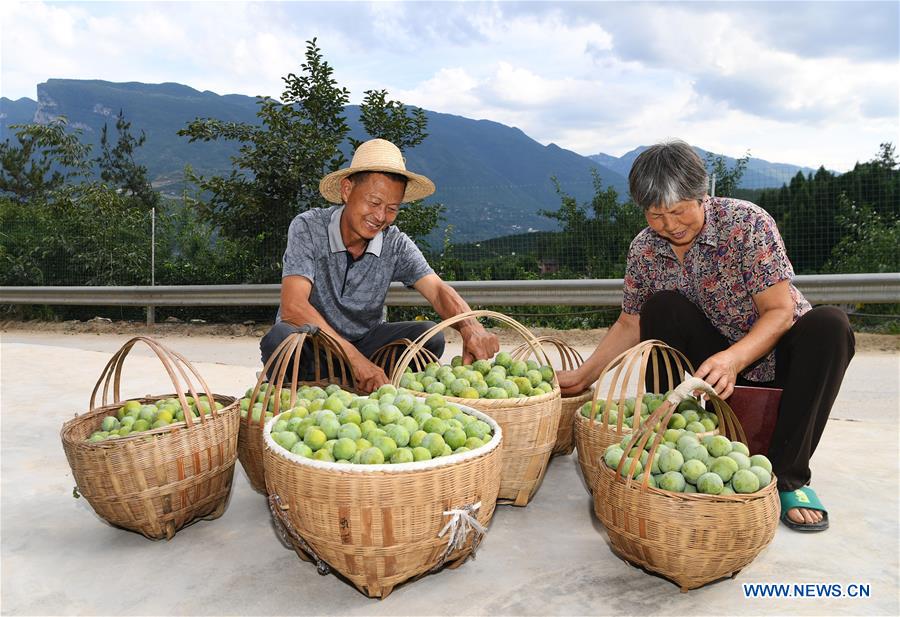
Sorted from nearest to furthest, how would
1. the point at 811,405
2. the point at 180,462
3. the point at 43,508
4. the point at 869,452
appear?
the point at 180,462 < the point at 811,405 < the point at 43,508 < the point at 869,452

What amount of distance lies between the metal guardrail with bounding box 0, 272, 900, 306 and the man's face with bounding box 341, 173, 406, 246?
150 inches

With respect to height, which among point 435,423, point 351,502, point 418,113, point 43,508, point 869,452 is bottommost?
point 43,508

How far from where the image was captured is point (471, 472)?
2084 mm

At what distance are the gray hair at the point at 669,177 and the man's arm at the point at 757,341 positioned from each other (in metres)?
0.53

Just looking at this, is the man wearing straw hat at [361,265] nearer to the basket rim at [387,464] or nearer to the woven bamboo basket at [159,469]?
the woven bamboo basket at [159,469]

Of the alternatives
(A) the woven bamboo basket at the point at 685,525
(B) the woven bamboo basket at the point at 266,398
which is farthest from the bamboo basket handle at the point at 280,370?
(A) the woven bamboo basket at the point at 685,525

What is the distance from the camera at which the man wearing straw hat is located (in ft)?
11.7

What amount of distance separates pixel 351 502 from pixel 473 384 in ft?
3.22

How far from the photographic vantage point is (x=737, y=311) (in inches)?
121

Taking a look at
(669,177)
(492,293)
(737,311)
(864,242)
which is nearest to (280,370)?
(669,177)

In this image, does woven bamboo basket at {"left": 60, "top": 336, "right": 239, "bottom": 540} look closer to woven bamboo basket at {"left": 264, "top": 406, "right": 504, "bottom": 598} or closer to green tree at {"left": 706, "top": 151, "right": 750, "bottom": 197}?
woven bamboo basket at {"left": 264, "top": 406, "right": 504, "bottom": 598}

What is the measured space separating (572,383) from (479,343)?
50 cm

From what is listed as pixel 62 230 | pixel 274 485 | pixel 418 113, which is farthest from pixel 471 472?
pixel 62 230

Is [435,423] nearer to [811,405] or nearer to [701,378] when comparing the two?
[701,378]
